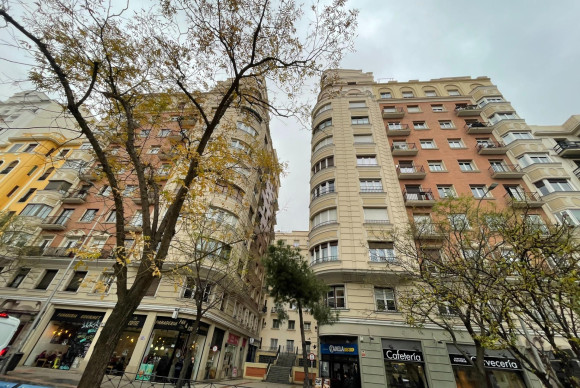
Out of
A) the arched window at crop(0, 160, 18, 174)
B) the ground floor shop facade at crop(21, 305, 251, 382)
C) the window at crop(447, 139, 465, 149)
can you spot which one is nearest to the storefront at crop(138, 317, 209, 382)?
the ground floor shop facade at crop(21, 305, 251, 382)

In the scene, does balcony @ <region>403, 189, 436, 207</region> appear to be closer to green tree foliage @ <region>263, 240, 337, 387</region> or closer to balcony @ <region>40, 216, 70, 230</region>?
green tree foliage @ <region>263, 240, 337, 387</region>

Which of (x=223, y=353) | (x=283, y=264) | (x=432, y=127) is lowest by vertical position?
(x=223, y=353)

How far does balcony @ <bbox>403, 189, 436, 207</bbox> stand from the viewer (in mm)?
20938

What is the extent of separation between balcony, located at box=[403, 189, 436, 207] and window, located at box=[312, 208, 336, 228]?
6.47 meters

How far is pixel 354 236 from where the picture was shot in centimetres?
1952

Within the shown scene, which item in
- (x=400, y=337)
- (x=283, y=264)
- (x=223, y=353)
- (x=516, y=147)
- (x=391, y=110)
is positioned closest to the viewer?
(x=400, y=337)

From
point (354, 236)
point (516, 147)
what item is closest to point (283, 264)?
point (354, 236)

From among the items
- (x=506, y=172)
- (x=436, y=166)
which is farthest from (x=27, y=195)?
(x=506, y=172)

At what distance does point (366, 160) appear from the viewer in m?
24.3

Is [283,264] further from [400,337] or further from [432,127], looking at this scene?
[432,127]

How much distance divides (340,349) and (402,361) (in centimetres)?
384

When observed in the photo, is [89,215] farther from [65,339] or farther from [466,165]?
[466,165]

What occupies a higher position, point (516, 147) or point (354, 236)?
point (516, 147)

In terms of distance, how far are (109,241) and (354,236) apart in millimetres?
21227
